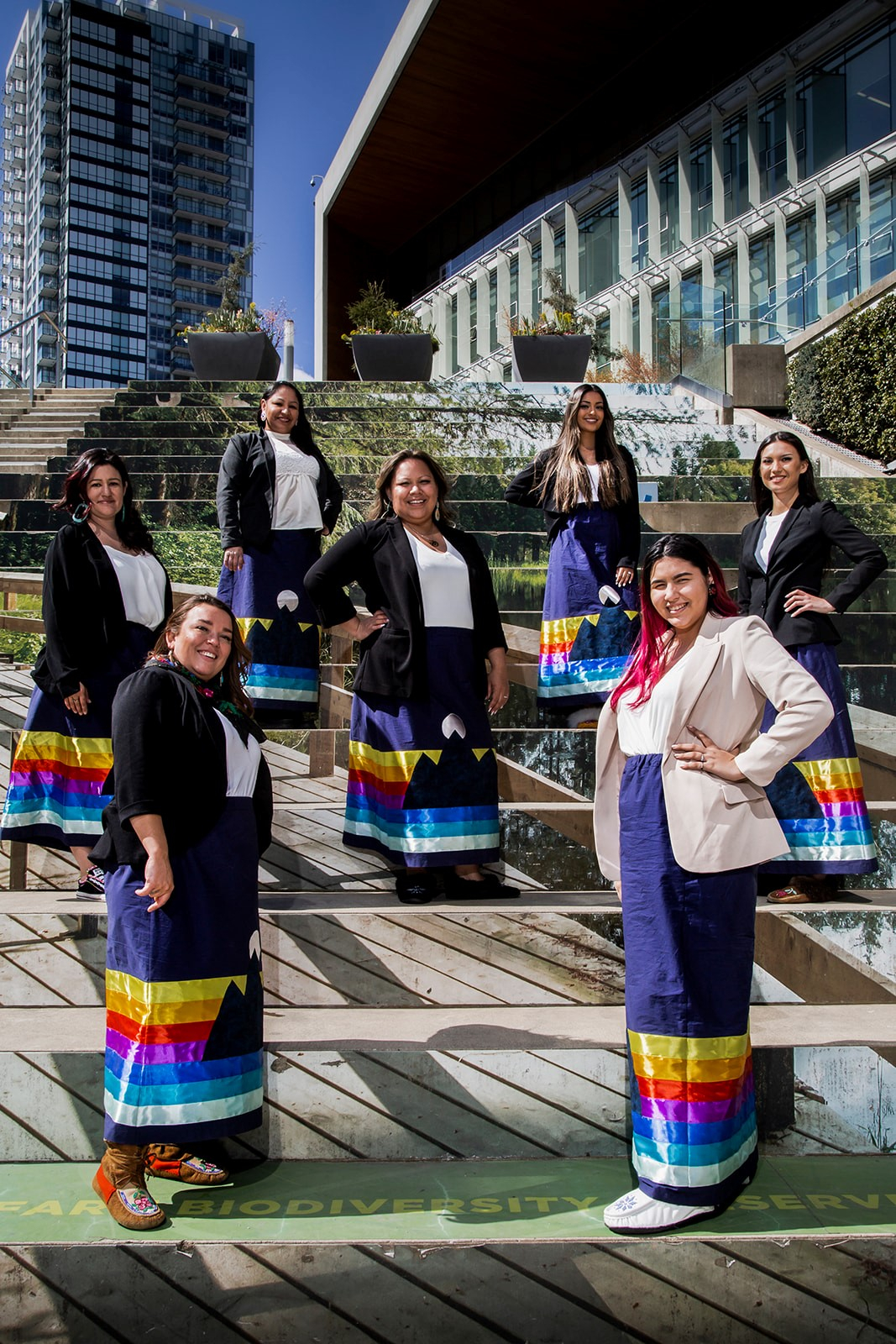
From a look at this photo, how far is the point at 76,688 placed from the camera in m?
3.55

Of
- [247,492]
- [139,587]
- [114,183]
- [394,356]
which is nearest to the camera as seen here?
[139,587]

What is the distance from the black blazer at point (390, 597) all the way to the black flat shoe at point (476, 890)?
1.93 feet

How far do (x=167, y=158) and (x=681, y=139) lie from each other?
283 feet

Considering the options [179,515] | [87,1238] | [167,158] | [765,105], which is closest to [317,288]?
[765,105]

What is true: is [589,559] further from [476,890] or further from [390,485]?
[476,890]

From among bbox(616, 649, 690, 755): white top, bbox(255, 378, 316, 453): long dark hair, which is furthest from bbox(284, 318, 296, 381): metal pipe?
bbox(616, 649, 690, 755): white top

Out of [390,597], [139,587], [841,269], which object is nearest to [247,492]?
[139,587]

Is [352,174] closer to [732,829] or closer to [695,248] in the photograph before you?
[695,248]

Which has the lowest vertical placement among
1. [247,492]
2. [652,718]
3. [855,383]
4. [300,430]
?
[652,718]

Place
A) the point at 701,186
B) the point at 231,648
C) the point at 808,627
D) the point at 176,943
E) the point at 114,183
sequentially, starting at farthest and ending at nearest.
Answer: the point at 114,183 → the point at 701,186 → the point at 808,627 → the point at 231,648 → the point at 176,943

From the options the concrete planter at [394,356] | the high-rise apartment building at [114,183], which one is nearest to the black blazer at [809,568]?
the concrete planter at [394,356]

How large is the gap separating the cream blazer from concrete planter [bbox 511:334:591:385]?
971 cm

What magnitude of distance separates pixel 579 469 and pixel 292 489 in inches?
44.7

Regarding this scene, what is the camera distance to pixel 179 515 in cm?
850
